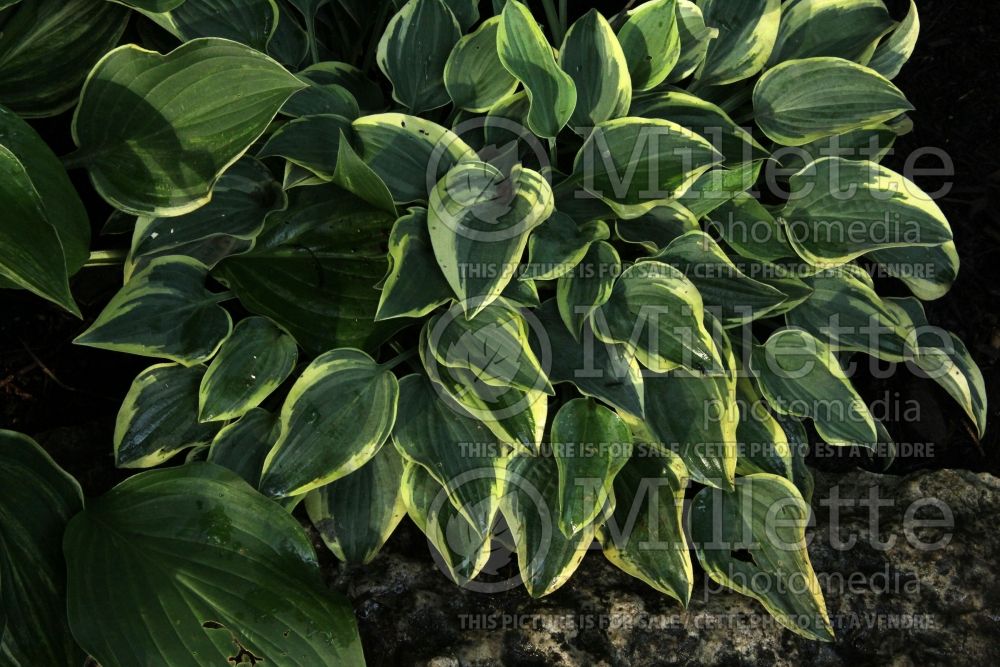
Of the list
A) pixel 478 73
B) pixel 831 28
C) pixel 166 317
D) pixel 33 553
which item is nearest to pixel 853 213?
pixel 831 28

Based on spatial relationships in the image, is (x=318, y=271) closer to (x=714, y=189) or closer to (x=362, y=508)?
(x=362, y=508)

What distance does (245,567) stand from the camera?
1.36m

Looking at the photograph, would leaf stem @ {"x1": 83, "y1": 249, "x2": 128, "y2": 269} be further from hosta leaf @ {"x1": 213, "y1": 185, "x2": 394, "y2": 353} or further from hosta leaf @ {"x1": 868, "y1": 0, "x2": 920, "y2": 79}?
hosta leaf @ {"x1": 868, "y1": 0, "x2": 920, "y2": 79}

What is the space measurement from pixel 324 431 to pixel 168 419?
30cm

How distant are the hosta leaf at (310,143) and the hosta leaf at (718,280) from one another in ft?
1.95

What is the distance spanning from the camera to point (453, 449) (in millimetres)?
1501

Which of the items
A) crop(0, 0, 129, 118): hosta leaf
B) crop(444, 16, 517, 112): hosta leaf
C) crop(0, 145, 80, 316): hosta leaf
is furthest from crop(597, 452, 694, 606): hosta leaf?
crop(0, 0, 129, 118): hosta leaf

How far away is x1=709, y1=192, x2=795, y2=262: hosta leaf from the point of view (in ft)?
5.29

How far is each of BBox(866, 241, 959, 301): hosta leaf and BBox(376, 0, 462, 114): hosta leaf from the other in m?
0.93

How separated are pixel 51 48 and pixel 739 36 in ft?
4.09

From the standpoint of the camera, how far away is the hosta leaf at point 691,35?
1560mm

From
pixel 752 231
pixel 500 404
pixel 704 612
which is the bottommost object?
pixel 704 612

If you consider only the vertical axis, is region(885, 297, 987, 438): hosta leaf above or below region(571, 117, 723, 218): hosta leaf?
below

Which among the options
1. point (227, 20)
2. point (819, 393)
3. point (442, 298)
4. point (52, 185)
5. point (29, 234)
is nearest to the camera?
point (29, 234)
